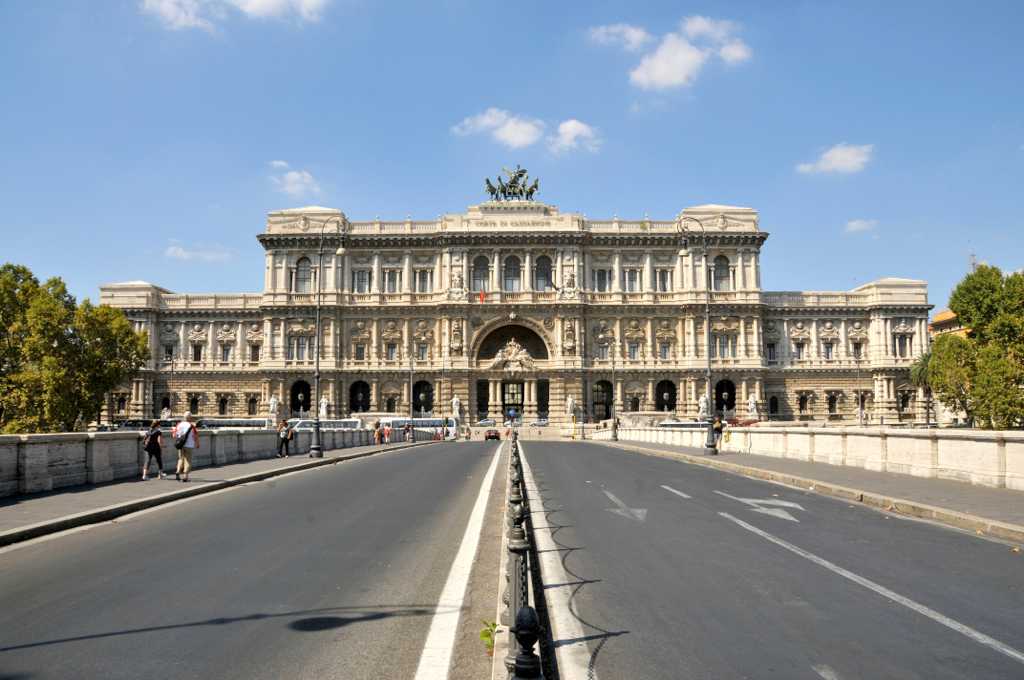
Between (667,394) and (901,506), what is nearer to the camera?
(901,506)

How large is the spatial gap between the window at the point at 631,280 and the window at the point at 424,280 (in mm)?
19855

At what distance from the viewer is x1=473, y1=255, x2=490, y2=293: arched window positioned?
267ft

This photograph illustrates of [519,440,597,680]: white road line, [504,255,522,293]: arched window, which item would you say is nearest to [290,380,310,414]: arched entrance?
[504,255,522,293]: arched window

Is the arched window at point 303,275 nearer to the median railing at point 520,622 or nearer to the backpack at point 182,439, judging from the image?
the backpack at point 182,439

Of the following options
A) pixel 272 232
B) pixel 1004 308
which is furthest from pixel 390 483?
pixel 272 232

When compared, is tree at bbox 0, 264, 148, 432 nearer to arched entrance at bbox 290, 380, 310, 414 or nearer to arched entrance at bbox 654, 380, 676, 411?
arched entrance at bbox 290, 380, 310, 414

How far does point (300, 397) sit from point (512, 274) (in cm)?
2470

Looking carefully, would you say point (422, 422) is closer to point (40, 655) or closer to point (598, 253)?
point (598, 253)

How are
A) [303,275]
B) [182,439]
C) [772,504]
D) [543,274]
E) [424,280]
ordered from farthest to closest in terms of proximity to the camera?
[424,280] → [303,275] → [543,274] → [182,439] → [772,504]

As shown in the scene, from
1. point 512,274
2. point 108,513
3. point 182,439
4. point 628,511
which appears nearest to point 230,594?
point 108,513

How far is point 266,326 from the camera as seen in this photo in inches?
3199

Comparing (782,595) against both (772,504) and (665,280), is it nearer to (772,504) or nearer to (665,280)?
(772,504)

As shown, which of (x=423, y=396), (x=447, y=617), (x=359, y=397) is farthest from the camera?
(x=359, y=397)

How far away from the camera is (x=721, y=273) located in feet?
269
